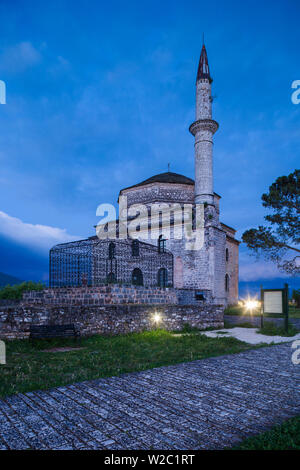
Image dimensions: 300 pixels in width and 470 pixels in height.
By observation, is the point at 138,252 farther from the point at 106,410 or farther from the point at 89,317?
the point at 106,410

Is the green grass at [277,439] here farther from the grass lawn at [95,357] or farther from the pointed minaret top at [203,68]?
the pointed minaret top at [203,68]

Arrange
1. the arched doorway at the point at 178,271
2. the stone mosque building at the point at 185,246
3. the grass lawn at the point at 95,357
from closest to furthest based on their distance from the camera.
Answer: the grass lawn at the point at 95,357 → the stone mosque building at the point at 185,246 → the arched doorway at the point at 178,271

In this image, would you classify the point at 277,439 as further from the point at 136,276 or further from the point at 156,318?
the point at 136,276

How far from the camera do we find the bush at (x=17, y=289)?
19641 mm

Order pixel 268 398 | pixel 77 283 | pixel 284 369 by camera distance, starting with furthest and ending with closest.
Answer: pixel 77 283 → pixel 284 369 → pixel 268 398

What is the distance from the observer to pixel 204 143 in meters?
24.5

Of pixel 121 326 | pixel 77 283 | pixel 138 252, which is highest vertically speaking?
pixel 138 252

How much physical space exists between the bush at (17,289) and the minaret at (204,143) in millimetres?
14792

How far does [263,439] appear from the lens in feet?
8.85

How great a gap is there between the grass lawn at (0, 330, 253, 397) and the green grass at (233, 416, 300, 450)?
2875 millimetres

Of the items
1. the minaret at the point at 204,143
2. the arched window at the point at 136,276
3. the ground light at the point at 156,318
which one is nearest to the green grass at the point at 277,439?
the ground light at the point at 156,318

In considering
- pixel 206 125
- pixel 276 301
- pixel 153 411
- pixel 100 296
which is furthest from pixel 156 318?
pixel 206 125
